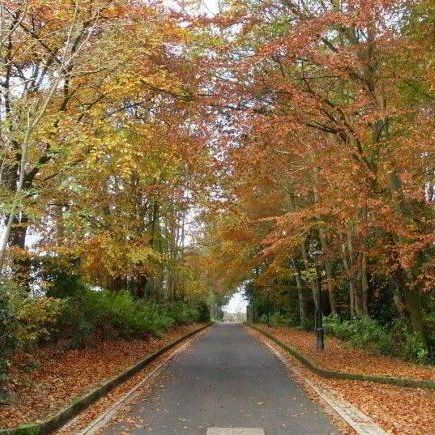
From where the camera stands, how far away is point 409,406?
10.3 m

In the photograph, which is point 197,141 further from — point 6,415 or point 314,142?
point 6,415

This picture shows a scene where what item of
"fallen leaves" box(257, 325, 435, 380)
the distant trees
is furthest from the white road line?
the distant trees

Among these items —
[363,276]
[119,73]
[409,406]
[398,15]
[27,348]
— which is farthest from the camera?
[363,276]

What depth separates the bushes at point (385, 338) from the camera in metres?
16.7

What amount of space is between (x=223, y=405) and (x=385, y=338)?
33.8 feet

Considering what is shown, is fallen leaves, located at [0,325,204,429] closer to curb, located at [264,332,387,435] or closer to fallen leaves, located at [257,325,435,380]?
curb, located at [264,332,387,435]

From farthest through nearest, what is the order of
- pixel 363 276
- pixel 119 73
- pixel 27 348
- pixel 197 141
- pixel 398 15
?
pixel 363 276, pixel 398 15, pixel 197 141, pixel 27 348, pixel 119 73

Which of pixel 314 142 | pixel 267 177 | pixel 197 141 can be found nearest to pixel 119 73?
pixel 197 141

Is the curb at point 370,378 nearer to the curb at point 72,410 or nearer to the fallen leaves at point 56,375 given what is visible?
the curb at point 72,410

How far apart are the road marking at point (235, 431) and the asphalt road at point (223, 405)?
0.02m

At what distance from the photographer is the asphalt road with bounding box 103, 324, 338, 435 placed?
889 centimetres

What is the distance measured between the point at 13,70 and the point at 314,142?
9.01 meters

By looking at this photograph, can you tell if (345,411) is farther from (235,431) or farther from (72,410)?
(72,410)

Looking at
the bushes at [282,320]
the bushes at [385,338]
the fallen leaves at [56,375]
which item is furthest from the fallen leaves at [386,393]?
the bushes at [282,320]
